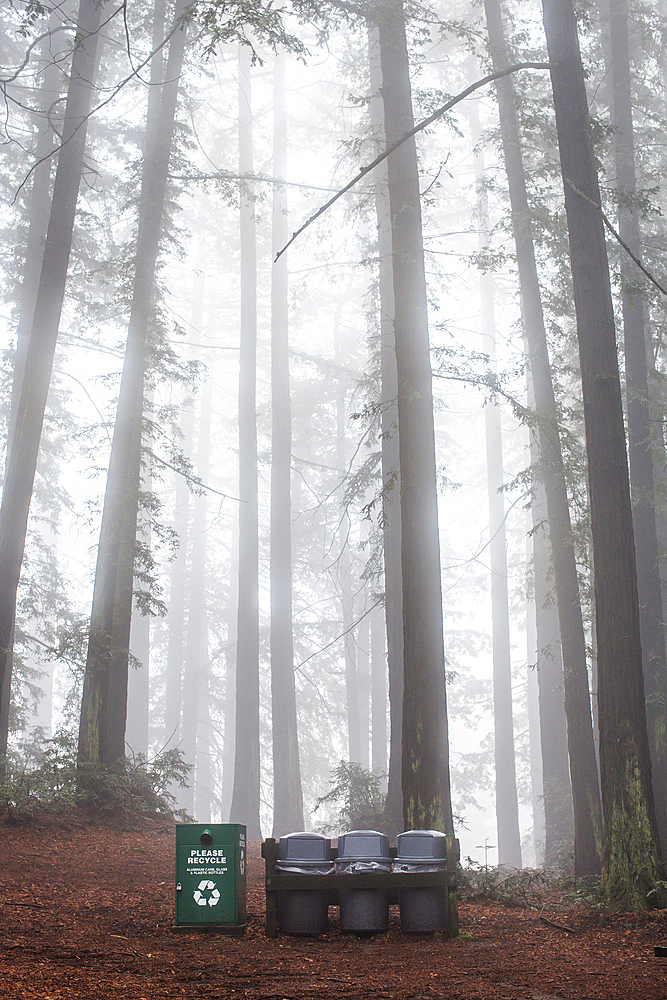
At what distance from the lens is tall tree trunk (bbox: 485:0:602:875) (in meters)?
11.7

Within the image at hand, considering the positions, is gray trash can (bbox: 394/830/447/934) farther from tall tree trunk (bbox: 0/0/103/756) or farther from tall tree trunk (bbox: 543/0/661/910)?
tall tree trunk (bbox: 0/0/103/756)

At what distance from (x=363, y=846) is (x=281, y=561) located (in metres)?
14.5

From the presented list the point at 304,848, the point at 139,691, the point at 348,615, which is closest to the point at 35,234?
the point at 139,691

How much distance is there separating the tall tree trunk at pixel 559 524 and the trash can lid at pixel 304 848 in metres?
6.23

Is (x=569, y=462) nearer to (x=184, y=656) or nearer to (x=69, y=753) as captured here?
(x=69, y=753)

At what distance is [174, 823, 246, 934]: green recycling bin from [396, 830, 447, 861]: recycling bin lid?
52.1 inches

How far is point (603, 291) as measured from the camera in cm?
956

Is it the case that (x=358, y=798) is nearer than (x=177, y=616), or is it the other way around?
(x=358, y=798)

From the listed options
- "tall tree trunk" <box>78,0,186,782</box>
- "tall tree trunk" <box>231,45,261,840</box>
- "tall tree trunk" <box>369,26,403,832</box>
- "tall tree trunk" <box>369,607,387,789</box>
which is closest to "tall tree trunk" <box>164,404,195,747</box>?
"tall tree trunk" <box>369,607,387,789</box>

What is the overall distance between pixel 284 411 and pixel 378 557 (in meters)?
7.03

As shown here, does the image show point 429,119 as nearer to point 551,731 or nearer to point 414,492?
point 414,492

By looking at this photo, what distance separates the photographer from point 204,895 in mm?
6422

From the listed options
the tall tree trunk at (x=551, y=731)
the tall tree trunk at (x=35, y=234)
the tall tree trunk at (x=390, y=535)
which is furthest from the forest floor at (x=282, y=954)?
the tall tree trunk at (x=35, y=234)

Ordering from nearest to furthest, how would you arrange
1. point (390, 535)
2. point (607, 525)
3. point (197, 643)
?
point (607, 525) < point (390, 535) < point (197, 643)
